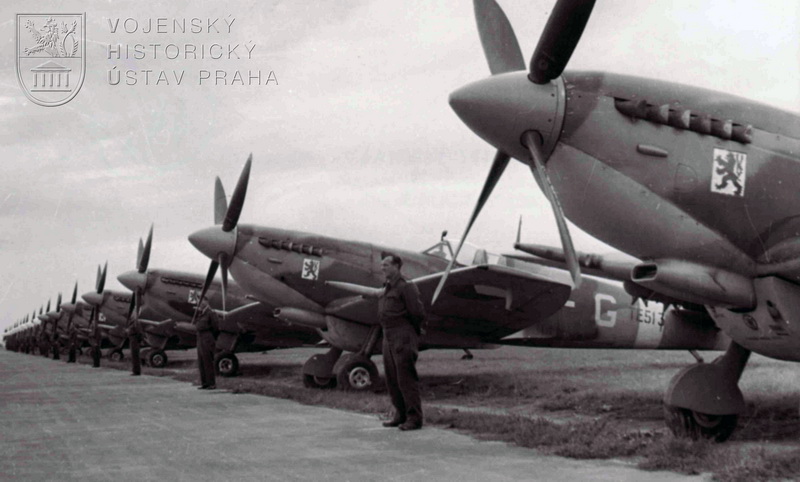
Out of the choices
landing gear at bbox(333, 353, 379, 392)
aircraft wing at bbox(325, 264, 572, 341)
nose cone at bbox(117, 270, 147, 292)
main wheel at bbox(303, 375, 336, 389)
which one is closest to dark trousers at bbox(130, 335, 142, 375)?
nose cone at bbox(117, 270, 147, 292)

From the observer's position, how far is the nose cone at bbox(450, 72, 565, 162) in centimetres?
548

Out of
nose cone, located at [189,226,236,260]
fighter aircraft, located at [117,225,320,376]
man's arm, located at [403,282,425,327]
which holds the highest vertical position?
nose cone, located at [189,226,236,260]

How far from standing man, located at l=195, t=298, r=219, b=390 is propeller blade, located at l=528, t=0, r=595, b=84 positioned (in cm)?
962

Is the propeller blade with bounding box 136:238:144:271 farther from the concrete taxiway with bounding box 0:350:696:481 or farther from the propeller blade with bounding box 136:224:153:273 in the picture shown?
the concrete taxiway with bounding box 0:350:696:481

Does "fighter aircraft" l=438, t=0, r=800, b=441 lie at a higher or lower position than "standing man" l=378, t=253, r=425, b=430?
higher

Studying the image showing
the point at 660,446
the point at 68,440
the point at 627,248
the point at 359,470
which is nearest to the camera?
the point at 359,470

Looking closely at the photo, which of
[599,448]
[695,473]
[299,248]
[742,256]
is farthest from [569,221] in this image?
[299,248]

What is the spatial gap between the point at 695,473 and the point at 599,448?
0.86 metres

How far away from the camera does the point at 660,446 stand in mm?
5234

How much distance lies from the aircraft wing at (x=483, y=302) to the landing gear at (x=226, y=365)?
679cm

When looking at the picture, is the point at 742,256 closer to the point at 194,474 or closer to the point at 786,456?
the point at 786,456

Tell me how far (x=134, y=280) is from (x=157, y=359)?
2.78 meters

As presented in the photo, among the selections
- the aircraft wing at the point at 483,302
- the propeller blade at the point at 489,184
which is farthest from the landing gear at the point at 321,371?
the propeller blade at the point at 489,184

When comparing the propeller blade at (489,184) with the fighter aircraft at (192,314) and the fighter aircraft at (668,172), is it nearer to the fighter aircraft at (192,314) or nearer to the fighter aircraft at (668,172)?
the fighter aircraft at (668,172)
